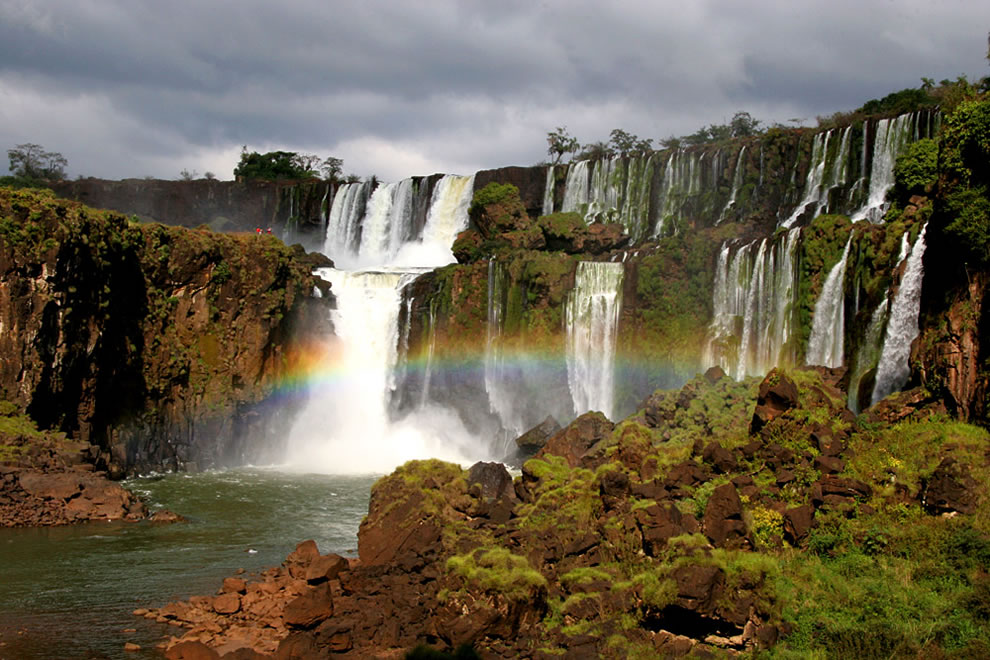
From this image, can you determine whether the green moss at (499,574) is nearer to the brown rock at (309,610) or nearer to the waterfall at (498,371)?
the brown rock at (309,610)

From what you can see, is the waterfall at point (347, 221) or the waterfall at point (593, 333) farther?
A: the waterfall at point (347, 221)

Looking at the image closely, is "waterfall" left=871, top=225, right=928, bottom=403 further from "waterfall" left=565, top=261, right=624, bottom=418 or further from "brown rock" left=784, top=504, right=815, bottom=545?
"waterfall" left=565, top=261, right=624, bottom=418

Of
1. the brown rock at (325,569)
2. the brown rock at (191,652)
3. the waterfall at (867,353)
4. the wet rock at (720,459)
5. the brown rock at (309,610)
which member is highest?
the waterfall at (867,353)

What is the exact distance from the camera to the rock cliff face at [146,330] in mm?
26797

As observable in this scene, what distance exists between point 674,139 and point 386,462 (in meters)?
38.8

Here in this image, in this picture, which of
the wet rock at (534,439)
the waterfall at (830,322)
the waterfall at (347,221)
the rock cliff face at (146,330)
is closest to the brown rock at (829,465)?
the waterfall at (830,322)

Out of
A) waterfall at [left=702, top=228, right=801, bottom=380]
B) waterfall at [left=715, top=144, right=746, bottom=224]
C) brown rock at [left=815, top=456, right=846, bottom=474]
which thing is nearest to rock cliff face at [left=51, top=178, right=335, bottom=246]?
waterfall at [left=715, top=144, right=746, bottom=224]

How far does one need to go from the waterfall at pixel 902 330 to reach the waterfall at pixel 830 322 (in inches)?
187

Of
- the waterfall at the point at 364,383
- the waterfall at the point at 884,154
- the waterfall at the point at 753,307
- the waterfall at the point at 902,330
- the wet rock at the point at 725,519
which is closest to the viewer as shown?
the wet rock at the point at 725,519

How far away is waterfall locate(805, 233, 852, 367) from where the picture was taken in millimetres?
26547

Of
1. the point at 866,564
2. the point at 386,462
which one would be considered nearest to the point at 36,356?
the point at 386,462

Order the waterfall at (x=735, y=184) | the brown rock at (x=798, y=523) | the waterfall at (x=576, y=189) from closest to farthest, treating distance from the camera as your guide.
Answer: the brown rock at (x=798, y=523), the waterfall at (x=735, y=184), the waterfall at (x=576, y=189)

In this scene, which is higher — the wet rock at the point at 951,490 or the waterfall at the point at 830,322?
the waterfall at the point at 830,322

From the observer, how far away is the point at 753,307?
32281 millimetres
